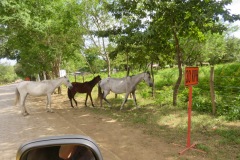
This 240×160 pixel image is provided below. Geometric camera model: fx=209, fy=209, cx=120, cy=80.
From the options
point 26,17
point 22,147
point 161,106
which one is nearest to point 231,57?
point 161,106

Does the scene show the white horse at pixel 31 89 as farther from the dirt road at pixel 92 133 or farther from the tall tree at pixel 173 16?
the tall tree at pixel 173 16

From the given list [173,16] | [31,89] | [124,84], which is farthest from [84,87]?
[173,16]

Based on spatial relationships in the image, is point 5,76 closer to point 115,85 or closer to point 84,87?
point 84,87

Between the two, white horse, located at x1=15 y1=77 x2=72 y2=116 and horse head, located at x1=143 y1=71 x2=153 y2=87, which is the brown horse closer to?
white horse, located at x1=15 y1=77 x2=72 y2=116

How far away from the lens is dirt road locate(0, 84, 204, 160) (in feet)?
16.4

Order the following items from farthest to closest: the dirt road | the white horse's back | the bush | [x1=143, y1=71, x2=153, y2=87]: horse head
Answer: the bush
the white horse's back
[x1=143, y1=71, x2=153, y2=87]: horse head
the dirt road

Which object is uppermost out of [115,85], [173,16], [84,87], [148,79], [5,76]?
[173,16]

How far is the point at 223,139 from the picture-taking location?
5.54 meters

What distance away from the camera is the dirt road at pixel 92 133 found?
197 inches

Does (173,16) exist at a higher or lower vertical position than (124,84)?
higher

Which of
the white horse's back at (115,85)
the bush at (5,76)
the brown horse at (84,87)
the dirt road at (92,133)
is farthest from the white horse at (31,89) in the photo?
the bush at (5,76)

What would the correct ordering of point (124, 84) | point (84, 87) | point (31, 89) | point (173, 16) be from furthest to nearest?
point (84, 87) → point (124, 84) → point (31, 89) → point (173, 16)

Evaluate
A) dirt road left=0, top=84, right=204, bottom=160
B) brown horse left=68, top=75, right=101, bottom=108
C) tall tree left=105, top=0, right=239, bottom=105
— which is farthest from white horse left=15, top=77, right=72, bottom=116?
tall tree left=105, top=0, right=239, bottom=105

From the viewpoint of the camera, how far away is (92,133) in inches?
263
